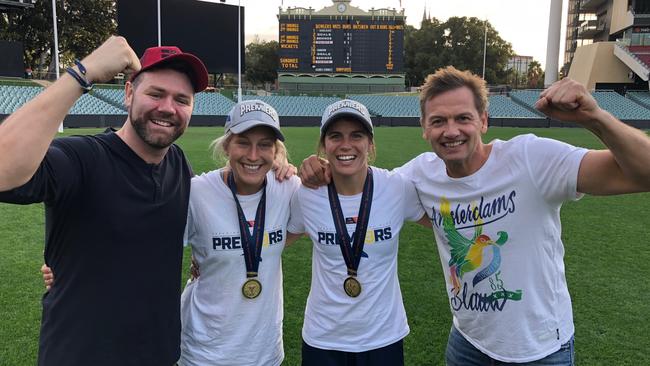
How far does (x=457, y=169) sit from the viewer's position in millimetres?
2549

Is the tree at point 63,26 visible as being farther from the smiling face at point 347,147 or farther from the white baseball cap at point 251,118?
the smiling face at point 347,147

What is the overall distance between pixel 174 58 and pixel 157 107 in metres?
0.26

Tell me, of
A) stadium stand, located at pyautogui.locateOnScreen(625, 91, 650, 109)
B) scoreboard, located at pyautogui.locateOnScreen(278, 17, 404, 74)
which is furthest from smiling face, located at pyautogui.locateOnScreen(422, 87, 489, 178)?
stadium stand, located at pyautogui.locateOnScreen(625, 91, 650, 109)

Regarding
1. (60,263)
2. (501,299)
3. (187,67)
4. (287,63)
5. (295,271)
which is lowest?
(295,271)

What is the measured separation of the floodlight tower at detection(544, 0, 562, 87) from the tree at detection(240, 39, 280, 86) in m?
39.3

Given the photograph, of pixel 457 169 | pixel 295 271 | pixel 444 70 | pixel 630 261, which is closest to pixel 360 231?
pixel 457 169

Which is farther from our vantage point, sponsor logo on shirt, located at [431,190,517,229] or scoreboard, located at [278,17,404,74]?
scoreboard, located at [278,17,404,74]

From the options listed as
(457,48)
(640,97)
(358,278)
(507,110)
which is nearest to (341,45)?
(507,110)

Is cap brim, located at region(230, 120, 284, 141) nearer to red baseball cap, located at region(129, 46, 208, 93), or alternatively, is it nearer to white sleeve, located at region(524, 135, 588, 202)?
red baseball cap, located at region(129, 46, 208, 93)

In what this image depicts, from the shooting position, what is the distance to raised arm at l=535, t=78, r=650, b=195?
197 cm

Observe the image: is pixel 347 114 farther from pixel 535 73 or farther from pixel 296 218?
pixel 535 73

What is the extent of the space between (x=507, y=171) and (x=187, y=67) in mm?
1712

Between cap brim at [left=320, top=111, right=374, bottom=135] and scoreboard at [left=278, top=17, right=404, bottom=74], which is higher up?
scoreboard at [left=278, top=17, right=404, bottom=74]

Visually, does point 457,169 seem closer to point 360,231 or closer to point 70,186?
point 360,231
